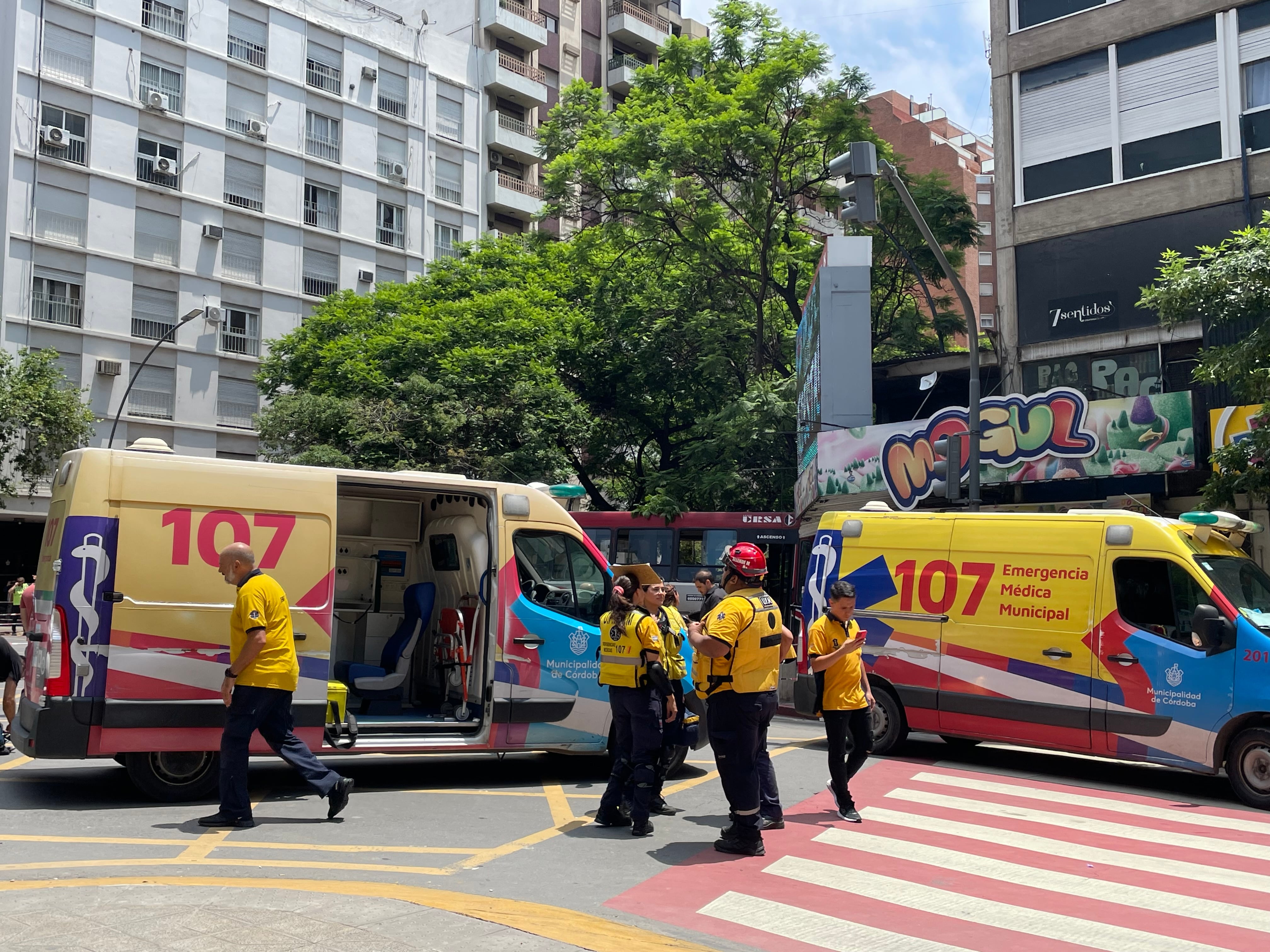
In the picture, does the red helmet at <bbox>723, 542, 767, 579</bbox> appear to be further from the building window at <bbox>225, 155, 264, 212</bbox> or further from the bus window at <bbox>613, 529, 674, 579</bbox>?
the building window at <bbox>225, 155, 264, 212</bbox>

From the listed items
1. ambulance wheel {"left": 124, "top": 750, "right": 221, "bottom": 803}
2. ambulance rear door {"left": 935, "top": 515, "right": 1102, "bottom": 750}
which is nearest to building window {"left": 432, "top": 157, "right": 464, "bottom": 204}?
ambulance rear door {"left": 935, "top": 515, "right": 1102, "bottom": 750}

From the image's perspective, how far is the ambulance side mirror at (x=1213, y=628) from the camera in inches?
370

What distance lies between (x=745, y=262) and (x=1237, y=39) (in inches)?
527

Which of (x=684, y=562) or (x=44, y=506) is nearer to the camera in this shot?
(x=684, y=562)

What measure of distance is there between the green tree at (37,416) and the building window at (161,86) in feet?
41.0

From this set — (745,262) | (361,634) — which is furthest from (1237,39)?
(361,634)

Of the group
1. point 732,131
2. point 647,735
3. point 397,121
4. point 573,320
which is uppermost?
point 397,121

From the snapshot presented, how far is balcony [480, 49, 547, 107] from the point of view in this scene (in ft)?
180

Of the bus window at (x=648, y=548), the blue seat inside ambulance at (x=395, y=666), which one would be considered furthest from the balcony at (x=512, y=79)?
the blue seat inside ambulance at (x=395, y=666)

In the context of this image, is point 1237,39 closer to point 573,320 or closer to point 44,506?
point 573,320

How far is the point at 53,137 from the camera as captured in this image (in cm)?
4000

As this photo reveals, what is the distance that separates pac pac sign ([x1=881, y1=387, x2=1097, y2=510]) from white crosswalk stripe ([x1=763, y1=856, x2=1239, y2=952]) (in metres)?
12.3

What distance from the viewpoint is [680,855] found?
23.5ft

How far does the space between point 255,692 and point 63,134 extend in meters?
39.1
